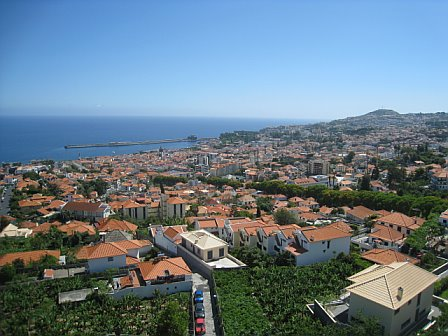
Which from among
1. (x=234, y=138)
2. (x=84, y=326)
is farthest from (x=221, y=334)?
(x=234, y=138)

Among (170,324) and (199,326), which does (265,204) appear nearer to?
(199,326)

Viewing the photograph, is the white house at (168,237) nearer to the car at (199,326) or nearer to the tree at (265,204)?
the car at (199,326)

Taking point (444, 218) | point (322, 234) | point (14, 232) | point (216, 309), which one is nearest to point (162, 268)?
point (216, 309)

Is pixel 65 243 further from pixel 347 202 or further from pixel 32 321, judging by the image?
pixel 347 202

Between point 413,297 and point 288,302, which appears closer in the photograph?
point 413,297

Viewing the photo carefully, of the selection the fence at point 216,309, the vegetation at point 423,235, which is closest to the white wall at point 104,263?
the fence at point 216,309

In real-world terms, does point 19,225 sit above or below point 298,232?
below

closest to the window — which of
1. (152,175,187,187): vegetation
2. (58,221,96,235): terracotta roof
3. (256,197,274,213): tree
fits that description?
(58,221,96,235): terracotta roof
